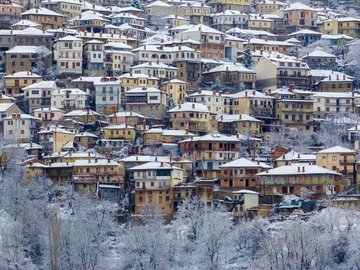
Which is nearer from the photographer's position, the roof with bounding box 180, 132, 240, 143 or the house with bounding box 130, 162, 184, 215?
the house with bounding box 130, 162, 184, 215

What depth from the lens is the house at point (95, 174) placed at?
95875mm

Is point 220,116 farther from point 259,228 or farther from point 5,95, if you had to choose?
point 259,228

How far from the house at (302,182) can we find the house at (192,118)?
42.3 ft

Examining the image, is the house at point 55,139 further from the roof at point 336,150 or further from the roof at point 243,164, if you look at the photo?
the roof at point 336,150

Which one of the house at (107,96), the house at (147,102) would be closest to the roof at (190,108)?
the house at (147,102)

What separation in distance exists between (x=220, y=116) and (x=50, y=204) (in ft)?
72.9

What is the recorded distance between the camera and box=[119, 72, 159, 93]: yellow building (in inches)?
4478

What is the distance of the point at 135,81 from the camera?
114m

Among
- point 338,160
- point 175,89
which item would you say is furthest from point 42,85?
point 338,160

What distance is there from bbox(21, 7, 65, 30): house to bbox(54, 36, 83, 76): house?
11056 mm

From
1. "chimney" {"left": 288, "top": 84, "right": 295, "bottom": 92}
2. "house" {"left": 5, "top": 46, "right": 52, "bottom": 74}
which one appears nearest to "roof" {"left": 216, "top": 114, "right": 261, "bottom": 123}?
"chimney" {"left": 288, "top": 84, "right": 295, "bottom": 92}

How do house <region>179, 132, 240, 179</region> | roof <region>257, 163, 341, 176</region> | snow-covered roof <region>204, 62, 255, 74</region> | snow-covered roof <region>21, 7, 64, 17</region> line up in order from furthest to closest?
snow-covered roof <region>21, 7, 64, 17</region>, snow-covered roof <region>204, 62, 255, 74</region>, house <region>179, 132, 240, 179</region>, roof <region>257, 163, 341, 176</region>

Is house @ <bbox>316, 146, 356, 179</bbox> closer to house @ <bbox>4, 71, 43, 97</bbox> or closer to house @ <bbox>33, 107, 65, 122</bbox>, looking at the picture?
house @ <bbox>33, 107, 65, 122</bbox>

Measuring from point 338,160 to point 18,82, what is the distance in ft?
93.9
